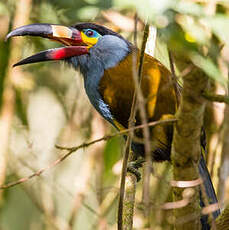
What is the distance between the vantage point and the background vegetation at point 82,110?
1.43m

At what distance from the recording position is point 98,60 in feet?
10.3

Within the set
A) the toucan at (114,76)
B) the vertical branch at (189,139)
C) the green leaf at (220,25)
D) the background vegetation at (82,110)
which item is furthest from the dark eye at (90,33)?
the green leaf at (220,25)

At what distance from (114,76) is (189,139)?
1.06 m

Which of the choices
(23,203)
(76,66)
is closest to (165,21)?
(76,66)

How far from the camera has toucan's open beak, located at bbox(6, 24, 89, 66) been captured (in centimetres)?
300

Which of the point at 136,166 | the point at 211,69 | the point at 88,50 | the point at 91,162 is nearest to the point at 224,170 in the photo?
the point at 136,166

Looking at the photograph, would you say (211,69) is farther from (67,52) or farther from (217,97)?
(67,52)

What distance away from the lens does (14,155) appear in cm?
498

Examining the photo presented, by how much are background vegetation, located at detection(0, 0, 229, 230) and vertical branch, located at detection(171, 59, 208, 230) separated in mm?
65

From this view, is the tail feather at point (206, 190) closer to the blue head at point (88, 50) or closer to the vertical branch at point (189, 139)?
the vertical branch at point (189, 139)

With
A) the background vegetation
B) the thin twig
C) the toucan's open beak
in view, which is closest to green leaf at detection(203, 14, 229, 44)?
the background vegetation

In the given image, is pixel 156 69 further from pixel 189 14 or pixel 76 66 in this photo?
pixel 189 14

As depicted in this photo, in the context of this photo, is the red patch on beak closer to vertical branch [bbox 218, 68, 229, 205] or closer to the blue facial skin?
the blue facial skin

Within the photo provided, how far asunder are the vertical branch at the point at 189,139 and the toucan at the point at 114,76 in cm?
35
